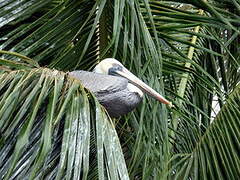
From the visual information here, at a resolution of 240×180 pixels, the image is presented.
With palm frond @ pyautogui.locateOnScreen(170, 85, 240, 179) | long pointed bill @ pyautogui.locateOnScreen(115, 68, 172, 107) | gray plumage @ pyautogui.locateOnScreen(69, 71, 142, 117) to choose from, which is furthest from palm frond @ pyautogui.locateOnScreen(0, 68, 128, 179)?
palm frond @ pyautogui.locateOnScreen(170, 85, 240, 179)

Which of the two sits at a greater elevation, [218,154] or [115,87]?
[115,87]

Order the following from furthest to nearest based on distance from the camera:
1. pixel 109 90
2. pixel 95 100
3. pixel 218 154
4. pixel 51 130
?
pixel 218 154 → pixel 109 90 → pixel 95 100 → pixel 51 130

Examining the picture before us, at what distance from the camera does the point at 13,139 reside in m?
1.14

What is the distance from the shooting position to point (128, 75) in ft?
5.56

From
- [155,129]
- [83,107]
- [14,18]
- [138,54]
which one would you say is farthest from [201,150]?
[83,107]

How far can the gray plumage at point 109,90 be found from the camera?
143 cm

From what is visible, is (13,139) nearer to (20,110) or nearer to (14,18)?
(20,110)

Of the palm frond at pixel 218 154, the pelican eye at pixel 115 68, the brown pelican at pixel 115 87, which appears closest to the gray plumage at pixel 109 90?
the brown pelican at pixel 115 87

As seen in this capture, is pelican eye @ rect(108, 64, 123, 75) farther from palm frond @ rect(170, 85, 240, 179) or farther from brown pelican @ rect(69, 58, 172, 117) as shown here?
palm frond @ rect(170, 85, 240, 179)

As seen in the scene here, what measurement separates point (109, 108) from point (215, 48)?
119cm

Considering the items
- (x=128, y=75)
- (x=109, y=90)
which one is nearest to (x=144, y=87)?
(x=128, y=75)

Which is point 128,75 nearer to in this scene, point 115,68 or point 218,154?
point 115,68

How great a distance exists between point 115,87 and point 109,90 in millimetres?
28

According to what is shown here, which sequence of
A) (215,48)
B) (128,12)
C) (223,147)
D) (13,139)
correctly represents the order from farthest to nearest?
(215,48), (223,147), (128,12), (13,139)
